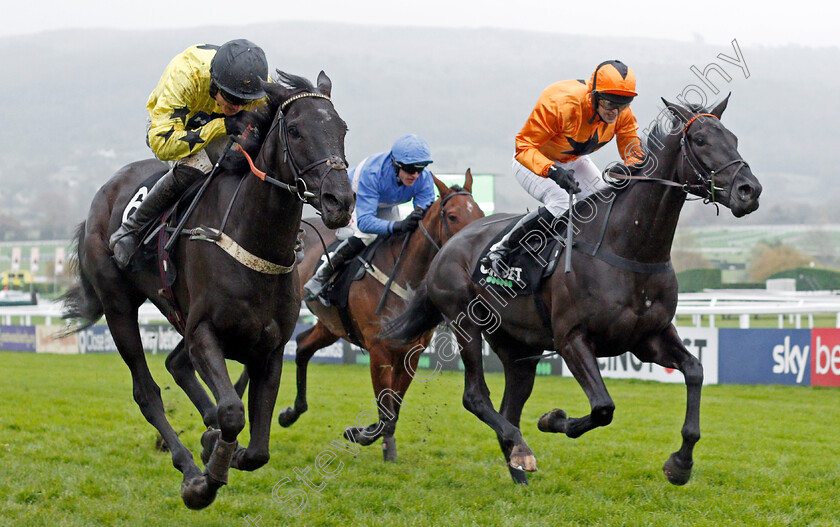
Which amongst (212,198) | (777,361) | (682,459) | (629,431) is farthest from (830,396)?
(212,198)

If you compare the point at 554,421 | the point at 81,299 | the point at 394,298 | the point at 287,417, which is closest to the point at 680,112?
the point at 554,421

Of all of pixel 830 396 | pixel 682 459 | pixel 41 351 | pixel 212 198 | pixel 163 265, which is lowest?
pixel 41 351

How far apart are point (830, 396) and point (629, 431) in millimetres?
3622

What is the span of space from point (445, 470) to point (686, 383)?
1877 mm

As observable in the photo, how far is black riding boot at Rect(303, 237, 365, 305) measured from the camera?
6.61m

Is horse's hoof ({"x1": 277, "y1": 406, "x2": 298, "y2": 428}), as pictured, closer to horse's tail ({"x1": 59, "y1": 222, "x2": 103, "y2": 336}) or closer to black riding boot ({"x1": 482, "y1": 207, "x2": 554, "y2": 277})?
horse's tail ({"x1": 59, "y1": 222, "x2": 103, "y2": 336})

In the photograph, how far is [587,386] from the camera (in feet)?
14.8

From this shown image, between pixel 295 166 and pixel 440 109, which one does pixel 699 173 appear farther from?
pixel 440 109

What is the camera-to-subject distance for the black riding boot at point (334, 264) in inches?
260

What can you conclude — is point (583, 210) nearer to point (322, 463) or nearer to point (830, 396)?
point (322, 463)

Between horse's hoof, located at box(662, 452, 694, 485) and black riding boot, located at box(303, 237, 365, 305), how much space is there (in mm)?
2954

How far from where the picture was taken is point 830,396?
32.4ft

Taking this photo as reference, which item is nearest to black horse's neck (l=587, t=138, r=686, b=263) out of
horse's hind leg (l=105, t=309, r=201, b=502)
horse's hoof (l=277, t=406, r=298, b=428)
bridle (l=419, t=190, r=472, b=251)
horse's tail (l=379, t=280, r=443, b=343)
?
horse's tail (l=379, t=280, r=443, b=343)

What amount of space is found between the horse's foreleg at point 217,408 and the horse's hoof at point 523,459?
1578 mm
